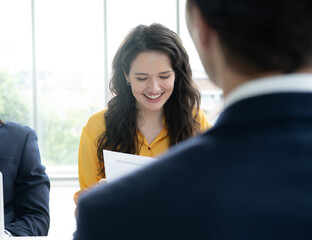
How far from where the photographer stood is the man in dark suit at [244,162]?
0.41 metres

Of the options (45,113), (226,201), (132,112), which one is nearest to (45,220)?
(132,112)

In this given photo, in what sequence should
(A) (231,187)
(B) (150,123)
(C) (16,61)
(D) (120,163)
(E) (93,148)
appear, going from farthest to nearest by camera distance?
(C) (16,61) < (B) (150,123) < (E) (93,148) < (D) (120,163) < (A) (231,187)

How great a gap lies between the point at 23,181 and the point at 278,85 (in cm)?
181

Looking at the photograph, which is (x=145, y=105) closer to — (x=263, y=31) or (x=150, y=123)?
(x=150, y=123)

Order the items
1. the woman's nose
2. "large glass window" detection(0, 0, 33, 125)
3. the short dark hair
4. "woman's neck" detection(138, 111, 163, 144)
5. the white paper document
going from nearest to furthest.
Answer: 1. the short dark hair
2. the white paper document
3. the woman's nose
4. "woman's neck" detection(138, 111, 163, 144)
5. "large glass window" detection(0, 0, 33, 125)

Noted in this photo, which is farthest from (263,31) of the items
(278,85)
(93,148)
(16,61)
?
(16,61)

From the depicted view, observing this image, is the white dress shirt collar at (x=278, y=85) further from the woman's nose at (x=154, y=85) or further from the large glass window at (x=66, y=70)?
the large glass window at (x=66, y=70)

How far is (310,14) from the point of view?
16.2 inches

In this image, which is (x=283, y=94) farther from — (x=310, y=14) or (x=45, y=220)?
(x=45, y=220)

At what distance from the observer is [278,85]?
0.43 m

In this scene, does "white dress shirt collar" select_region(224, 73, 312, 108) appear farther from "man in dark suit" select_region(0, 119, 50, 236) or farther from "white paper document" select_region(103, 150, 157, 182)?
"man in dark suit" select_region(0, 119, 50, 236)

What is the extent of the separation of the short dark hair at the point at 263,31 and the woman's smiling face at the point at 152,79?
1.61 metres

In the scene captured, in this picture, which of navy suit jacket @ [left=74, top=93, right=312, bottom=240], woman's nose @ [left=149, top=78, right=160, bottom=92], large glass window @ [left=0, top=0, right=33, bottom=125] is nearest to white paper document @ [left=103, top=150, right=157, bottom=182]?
woman's nose @ [left=149, top=78, right=160, bottom=92]

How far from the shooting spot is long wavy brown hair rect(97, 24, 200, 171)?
2.08 metres
